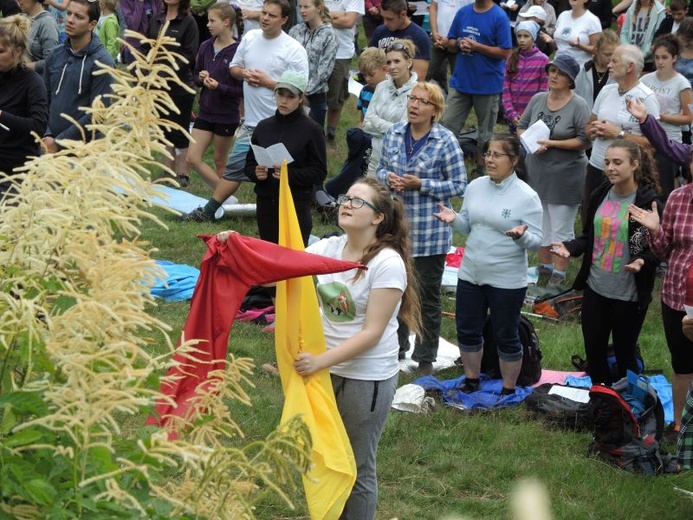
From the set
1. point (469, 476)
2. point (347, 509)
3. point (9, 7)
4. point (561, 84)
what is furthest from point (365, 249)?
point (9, 7)

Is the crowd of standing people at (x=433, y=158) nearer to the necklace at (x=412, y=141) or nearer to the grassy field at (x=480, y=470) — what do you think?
the necklace at (x=412, y=141)

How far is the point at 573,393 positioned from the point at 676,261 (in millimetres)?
1300

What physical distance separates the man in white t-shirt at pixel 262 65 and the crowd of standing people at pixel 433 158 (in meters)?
0.02

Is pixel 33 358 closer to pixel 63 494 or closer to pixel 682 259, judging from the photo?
pixel 63 494

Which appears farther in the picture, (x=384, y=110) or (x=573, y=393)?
(x=384, y=110)

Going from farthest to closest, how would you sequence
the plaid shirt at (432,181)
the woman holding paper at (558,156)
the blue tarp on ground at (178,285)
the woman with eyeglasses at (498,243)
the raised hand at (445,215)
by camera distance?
the woman holding paper at (558,156)
the blue tarp on ground at (178,285)
the plaid shirt at (432,181)
the woman with eyeglasses at (498,243)
the raised hand at (445,215)

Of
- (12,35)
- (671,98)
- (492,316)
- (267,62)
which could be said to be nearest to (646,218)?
(492,316)

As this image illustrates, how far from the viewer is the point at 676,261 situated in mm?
7102

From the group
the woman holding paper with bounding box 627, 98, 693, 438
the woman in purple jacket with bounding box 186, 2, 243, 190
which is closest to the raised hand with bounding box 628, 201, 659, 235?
the woman holding paper with bounding box 627, 98, 693, 438

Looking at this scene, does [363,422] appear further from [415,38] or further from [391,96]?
[415,38]

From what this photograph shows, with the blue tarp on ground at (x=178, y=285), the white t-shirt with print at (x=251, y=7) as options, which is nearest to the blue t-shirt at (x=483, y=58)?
the white t-shirt with print at (x=251, y=7)

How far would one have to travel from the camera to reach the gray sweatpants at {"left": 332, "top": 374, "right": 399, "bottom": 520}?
17.1 ft

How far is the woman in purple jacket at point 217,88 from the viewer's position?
1153 cm

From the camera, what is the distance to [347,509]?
5309mm
